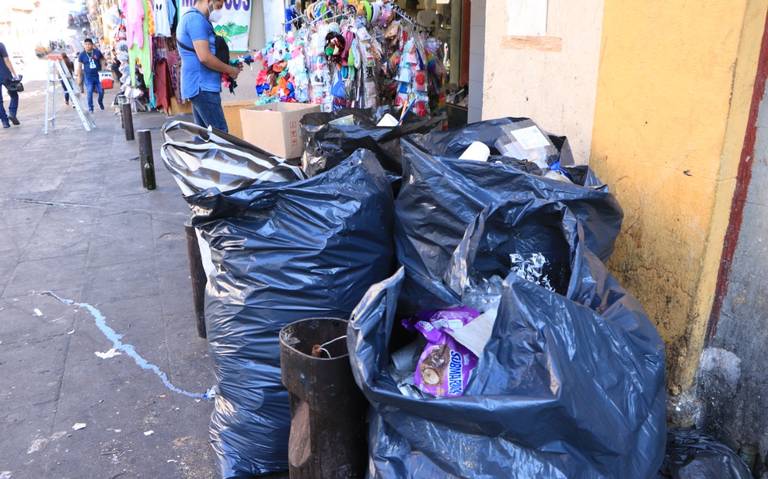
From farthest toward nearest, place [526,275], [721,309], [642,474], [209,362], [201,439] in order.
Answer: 1. [209,362]
2. [201,439]
3. [721,309]
4. [526,275]
5. [642,474]

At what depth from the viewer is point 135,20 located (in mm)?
10281

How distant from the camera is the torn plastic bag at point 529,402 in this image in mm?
1355

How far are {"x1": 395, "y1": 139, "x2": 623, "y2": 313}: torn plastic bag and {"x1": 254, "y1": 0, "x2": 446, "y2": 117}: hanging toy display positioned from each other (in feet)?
10.1

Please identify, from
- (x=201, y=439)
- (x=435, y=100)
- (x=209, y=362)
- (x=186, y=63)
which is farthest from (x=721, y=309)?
(x=186, y=63)

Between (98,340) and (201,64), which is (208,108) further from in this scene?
(98,340)

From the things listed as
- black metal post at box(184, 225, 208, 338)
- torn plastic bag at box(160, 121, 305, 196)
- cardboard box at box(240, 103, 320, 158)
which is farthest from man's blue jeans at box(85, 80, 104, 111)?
torn plastic bag at box(160, 121, 305, 196)

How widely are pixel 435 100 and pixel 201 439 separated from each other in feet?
12.8

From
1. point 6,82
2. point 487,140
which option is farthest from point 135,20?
point 487,140

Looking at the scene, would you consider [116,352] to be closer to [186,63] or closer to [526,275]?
[526,275]

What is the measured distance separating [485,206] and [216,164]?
1.18 metres

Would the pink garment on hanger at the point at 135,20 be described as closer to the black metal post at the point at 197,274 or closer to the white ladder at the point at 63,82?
the white ladder at the point at 63,82

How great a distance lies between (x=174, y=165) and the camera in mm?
2455

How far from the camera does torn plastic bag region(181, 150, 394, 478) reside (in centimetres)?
204

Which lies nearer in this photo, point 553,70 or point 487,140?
point 487,140
